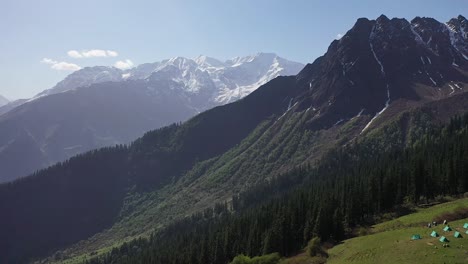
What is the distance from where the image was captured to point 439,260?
67812 mm

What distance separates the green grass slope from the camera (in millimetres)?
71000

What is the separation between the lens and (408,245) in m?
78.9

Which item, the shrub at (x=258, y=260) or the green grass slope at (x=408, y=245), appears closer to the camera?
the green grass slope at (x=408, y=245)

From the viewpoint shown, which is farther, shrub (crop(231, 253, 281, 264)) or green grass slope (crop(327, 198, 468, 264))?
shrub (crop(231, 253, 281, 264))

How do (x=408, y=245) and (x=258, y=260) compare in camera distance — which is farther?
(x=258, y=260)

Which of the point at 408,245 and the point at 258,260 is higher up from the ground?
the point at 408,245

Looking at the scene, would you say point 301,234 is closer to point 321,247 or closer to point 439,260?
point 321,247

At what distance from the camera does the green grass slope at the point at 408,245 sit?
71000 mm

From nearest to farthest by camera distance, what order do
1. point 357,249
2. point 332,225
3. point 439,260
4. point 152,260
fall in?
point 439,260 → point 357,249 → point 332,225 → point 152,260

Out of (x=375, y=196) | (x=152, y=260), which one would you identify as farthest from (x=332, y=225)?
(x=152, y=260)

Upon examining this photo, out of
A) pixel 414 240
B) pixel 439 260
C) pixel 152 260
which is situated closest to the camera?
pixel 439 260

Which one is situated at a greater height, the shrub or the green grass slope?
the green grass slope

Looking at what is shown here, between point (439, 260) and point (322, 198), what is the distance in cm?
6380

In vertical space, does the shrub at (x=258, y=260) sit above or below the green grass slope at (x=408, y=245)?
below
